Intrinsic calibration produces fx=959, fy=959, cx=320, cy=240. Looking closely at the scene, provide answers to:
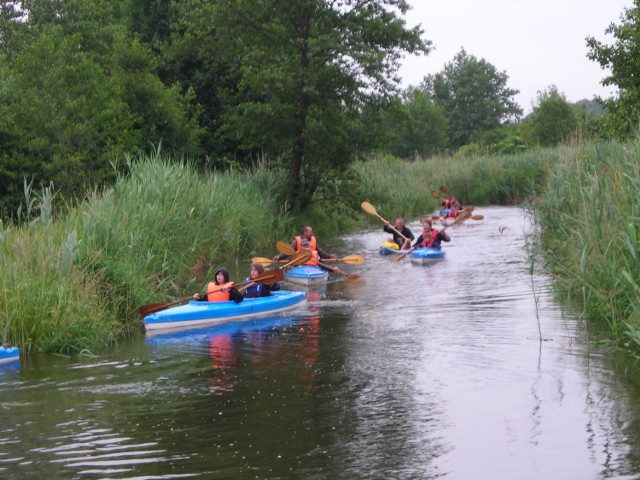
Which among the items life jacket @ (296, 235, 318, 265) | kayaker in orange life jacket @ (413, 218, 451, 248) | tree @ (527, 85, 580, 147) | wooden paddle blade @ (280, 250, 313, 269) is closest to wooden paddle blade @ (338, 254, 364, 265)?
life jacket @ (296, 235, 318, 265)

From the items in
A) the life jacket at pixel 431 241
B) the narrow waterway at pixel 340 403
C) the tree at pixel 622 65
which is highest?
the tree at pixel 622 65

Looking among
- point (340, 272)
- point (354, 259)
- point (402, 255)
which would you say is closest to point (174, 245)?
point (340, 272)

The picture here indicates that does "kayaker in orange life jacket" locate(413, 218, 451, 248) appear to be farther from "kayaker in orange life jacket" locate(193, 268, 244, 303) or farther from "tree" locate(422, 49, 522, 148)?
"tree" locate(422, 49, 522, 148)

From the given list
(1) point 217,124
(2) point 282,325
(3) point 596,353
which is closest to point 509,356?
(3) point 596,353

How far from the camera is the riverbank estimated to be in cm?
955

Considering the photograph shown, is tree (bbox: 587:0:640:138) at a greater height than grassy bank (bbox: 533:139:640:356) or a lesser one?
greater

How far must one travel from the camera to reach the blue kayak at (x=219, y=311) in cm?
1126

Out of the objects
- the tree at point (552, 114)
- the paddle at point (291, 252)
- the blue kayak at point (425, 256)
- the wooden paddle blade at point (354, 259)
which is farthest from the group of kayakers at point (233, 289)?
the tree at point (552, 114)

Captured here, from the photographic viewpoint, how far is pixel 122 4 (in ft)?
96.9

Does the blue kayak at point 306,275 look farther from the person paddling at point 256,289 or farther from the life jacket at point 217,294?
the life jacket at point 217,294

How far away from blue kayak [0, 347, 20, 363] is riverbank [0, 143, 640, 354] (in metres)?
0.26

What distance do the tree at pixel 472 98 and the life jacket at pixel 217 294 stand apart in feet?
185

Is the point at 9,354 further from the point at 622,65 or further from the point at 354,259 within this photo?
the point at 622,65

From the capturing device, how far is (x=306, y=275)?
15289 mm
